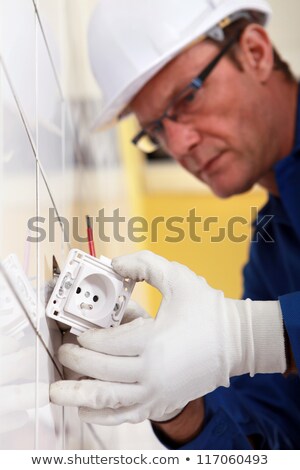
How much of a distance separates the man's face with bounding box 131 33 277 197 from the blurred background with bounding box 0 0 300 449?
0.50 ft

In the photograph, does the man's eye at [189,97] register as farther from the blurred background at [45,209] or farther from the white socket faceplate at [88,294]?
the white socket faceplate at [88,294]

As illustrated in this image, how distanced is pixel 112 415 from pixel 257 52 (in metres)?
1.01

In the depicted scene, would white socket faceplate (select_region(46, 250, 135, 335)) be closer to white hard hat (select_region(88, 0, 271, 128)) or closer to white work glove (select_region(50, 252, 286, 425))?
white work glove (select_region(50, 252, 286, 425))

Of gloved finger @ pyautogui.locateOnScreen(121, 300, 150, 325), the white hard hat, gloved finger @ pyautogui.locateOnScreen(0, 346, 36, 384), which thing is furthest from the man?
gloved finger @ pyautogui.locateOnScreen(0, 346, 36, 384)

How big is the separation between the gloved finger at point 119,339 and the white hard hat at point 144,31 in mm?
746

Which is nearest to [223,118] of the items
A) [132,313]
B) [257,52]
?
[257,52]

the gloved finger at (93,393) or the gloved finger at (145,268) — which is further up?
the gloved finger at (145,268)

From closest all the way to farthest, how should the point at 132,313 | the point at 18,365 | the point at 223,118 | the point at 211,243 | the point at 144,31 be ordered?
the point at 18,365 → the point at 132,313 → the point at 144,31 → the point at 223,118 → the point at 211,243

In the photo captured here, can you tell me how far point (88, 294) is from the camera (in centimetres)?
74

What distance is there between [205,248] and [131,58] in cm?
54

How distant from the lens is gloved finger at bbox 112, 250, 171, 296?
73cm

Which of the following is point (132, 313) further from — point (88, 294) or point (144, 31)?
point (144, 31)

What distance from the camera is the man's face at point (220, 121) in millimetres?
1374

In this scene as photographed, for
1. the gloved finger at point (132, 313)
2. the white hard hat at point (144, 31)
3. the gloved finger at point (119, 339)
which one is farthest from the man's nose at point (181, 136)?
the gloved finger at point (119, 339)
